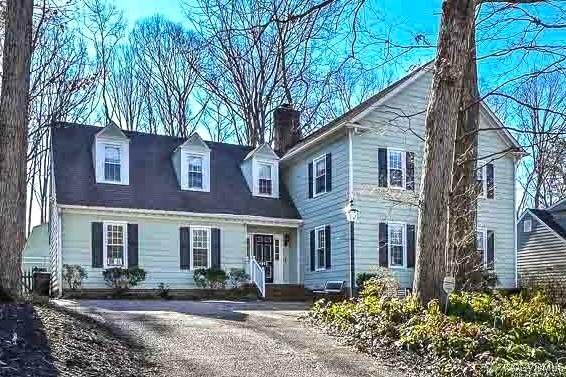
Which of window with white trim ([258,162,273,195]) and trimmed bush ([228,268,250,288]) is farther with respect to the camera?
window with white trim ([258,162,273,195])

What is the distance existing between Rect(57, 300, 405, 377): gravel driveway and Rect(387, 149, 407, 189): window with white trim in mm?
9756

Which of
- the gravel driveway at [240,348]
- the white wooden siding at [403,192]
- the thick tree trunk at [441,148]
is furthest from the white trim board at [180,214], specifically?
the thick tree trunk at [441,148]

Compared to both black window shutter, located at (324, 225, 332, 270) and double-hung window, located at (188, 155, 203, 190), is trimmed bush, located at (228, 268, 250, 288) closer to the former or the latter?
black window shutter, located at (324, 225, 332, 270)

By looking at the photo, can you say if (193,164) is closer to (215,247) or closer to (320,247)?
(215,247)

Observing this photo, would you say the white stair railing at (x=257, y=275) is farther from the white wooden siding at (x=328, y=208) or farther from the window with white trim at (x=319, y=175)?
the window with white trim at (x=319, y=175)

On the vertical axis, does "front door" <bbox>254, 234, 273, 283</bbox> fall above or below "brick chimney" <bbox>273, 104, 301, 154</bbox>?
below

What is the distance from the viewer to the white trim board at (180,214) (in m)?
17.9

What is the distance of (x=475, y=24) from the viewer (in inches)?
409

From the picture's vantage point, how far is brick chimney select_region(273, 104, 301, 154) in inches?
950

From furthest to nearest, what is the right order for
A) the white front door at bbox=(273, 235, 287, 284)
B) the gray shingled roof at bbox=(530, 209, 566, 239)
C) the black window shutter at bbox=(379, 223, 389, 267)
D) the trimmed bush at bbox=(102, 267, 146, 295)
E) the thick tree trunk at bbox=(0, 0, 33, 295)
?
the gray shingled roof at bbox=(530, 209, 566, 239) → the white front door at bbox=(273, 235, 287, 284) → the black window shutter at bbox=(379, 223, 389, 267) → the trimmed bush at bbox=(102, 267, 146, 295) → the thick tree trunk at bbox=(0, 0, 33, 295)

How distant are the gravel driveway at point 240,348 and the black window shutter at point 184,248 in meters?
8.89

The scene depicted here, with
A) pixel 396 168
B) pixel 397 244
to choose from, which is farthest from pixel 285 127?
pixel 397 244

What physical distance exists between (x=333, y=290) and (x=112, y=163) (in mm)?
7929

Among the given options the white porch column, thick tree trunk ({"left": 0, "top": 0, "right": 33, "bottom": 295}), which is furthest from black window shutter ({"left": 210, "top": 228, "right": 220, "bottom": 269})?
thick tree trunk ({"left": 0, "top": 0, "right": 33, "bottom": 295})
